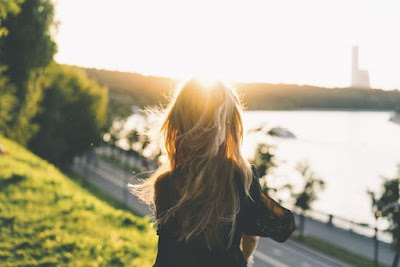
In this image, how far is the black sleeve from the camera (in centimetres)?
198

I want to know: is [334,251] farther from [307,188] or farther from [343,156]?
[343,156]

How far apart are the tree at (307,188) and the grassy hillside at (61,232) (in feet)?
72.3

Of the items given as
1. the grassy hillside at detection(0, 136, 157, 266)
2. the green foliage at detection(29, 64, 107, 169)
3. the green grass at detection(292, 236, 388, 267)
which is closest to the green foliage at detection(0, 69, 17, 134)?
the grassy hillside at detection(0, 136, 157, 266)

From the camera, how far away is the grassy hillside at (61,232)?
19.0ft

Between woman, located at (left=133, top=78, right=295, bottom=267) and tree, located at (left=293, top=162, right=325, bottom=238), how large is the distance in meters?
27.9

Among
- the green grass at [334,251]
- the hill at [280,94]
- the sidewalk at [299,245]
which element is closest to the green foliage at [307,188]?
the sidewalk at [299,245]

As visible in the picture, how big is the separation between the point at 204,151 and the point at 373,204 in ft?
78.2

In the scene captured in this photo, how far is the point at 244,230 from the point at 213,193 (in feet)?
0.86

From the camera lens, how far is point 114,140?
166 feet

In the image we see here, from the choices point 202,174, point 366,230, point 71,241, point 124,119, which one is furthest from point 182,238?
point 124,119

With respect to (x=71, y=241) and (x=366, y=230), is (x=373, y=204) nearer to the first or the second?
(x=366, y=230)

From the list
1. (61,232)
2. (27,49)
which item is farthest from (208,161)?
(27,49)

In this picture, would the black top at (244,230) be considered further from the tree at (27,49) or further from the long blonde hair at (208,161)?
the tree at (27,49)

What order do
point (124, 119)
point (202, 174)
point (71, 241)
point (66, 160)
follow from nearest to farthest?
1. point (202, 174)
2. point (71, 241)
3. point (66, 160)
4. point (124, 119)
